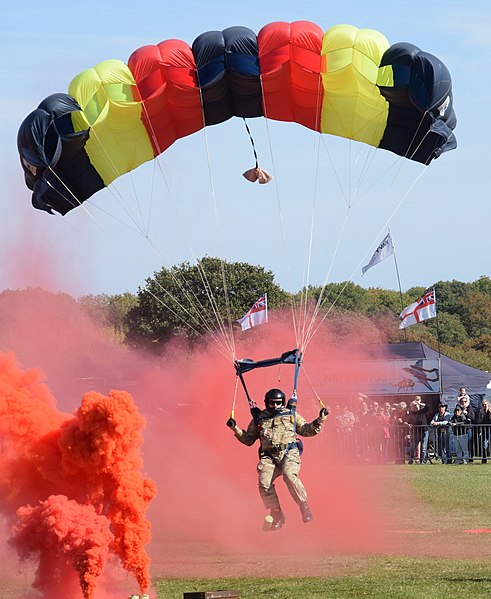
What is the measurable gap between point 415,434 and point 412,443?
0.24 meters

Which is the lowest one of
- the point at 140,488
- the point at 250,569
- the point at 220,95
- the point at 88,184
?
the point at 250,569

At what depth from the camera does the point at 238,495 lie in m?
16.4

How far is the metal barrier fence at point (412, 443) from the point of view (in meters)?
24.8

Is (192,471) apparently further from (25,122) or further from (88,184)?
(25,122)

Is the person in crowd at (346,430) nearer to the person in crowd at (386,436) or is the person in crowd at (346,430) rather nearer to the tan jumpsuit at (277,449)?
the person in crowd at (386,436)

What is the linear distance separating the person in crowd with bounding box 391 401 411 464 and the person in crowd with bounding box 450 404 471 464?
115cm

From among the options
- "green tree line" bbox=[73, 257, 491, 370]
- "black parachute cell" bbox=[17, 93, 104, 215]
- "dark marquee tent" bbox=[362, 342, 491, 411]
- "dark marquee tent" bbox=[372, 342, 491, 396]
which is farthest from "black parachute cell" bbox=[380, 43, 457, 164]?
"dark marquee tent" bbox=[372, 342, 491, 396]

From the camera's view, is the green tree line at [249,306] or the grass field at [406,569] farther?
the green tree line at [249,306]

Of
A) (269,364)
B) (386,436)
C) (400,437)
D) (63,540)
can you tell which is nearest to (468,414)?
(400,437)

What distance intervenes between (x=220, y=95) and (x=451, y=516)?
7.01 metres

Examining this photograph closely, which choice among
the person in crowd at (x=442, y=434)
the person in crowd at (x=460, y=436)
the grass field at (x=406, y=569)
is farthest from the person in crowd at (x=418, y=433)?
the grass field at (x=406, y=569)

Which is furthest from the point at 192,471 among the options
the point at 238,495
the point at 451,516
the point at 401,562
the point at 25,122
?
the point at 25,122

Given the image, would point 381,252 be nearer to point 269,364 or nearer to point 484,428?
point 484,428

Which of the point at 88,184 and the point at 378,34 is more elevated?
the point at 378,34
